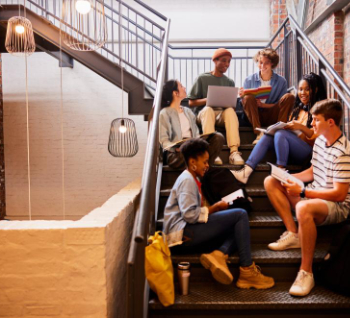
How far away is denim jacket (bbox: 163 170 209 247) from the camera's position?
8.02ft

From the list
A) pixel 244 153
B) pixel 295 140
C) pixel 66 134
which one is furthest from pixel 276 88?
pixel 66 134

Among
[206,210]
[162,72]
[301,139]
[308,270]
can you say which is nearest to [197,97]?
[162,72]

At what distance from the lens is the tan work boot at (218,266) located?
7.72ft

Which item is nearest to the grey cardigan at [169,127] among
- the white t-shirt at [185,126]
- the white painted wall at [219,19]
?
the white t-shirt at [185,126]

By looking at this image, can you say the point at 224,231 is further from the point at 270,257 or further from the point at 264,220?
the point at 264,220

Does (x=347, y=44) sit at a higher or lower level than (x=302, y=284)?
higher

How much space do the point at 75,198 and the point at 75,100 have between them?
1.64m

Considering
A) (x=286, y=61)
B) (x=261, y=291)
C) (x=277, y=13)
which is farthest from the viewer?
(x=277, y=13)

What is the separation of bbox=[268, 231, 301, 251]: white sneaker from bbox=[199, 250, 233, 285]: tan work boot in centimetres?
41

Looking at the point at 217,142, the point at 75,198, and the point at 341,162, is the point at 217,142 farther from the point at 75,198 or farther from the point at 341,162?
the point at 75,198

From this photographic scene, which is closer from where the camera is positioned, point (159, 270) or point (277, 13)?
point (159, 270)

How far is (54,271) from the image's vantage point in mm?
2023

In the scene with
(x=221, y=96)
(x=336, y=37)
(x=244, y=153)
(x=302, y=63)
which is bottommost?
(x=244, y=153)

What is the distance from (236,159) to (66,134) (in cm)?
425
